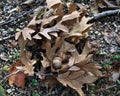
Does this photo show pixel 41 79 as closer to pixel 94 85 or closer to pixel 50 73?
pixel 50 73

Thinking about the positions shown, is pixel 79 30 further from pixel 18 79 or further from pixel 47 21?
pixel 18 79

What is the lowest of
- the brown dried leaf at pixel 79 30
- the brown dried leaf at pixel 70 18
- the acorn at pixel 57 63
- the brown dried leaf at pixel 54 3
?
the acorn at pixel 57 63

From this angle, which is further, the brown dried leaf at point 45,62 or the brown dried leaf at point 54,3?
the brown dried leaf at point 54,3

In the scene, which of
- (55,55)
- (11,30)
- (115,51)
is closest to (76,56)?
(55,55)

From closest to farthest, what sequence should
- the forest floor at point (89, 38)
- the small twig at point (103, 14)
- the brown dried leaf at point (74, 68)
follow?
the brown dried leaf at point (74, 68) → the forest floor at point (89, 38) → the small twig at point (103, 14)

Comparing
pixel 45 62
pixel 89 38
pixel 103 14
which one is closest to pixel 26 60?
pixel 45 62

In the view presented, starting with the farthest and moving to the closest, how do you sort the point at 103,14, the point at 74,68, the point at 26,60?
the point at 103,14, the point at 26,60, the point at 74,68

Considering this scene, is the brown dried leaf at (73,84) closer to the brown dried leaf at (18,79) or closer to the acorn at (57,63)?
the acorn at (57,63)

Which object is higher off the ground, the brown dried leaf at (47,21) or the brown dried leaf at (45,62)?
the brown dried leaf at (47,21)

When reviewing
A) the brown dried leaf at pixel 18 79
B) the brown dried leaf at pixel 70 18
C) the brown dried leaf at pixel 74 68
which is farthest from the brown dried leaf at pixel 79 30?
the brown dried leaf at pixel 18 79
